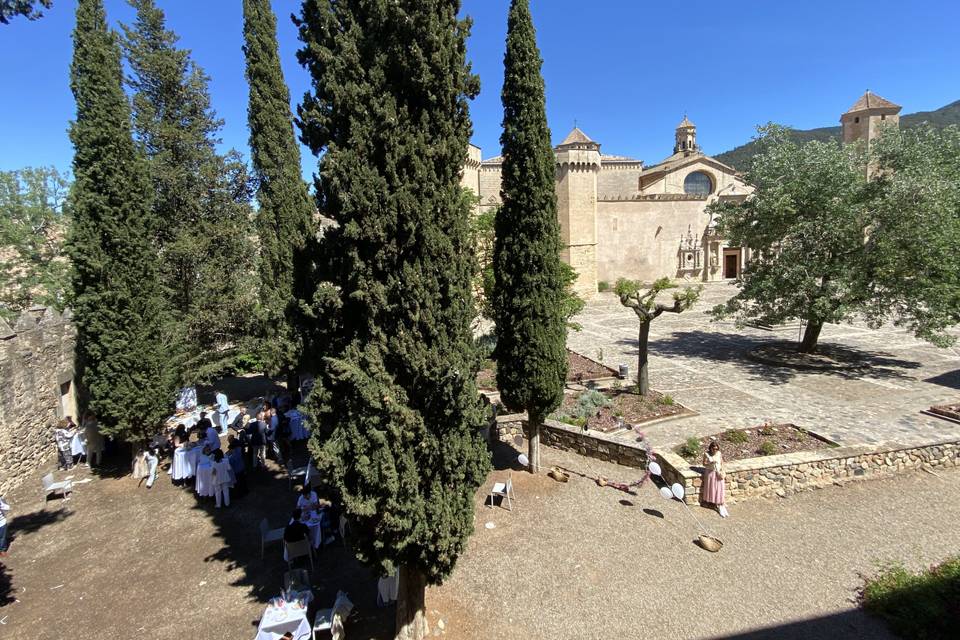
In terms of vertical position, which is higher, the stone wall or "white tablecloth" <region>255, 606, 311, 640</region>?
the stone wall

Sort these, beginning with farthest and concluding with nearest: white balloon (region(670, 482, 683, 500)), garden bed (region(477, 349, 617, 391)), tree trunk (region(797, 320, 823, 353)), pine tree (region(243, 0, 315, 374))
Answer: tree trunk (region(797, 320, 823, 353))
garden bed (region(477, 349, 617, 391))
pine tree (region(243, 0, 315, 374))
white balloon (region(670, 482, 683, 500))

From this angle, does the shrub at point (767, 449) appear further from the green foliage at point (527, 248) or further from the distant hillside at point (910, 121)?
the distant hillside at point (910, 121)

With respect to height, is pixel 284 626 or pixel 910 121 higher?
pixel 910 121

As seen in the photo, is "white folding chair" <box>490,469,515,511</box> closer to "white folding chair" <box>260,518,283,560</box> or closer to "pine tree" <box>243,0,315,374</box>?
"white folding chair" <box>260,518,283,560</box>

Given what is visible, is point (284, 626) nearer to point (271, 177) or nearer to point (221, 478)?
point (221, 478)

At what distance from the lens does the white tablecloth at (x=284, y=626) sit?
217 inches

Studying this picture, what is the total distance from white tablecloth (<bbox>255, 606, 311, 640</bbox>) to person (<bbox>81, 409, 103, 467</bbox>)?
8.47m

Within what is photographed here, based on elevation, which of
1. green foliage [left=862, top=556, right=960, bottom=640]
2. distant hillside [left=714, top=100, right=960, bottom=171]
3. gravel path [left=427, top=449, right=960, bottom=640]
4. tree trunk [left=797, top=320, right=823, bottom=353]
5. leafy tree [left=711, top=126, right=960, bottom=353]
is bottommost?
gravel path [left=427, top=449, right=960, bottom=640]

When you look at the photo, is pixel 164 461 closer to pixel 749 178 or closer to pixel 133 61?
pixel 133 61

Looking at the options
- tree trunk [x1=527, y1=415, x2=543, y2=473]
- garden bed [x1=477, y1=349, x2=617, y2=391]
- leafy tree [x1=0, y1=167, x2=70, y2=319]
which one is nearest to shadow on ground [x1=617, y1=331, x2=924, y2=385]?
garden bed [x1=477, y1=349, x2=617, y2=391]

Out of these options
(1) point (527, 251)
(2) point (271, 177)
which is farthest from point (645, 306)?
(2) point (271, 177)

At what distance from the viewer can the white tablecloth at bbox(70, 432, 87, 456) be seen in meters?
11.1

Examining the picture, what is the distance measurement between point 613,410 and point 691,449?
2802 millimetres

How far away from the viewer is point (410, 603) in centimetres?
552
